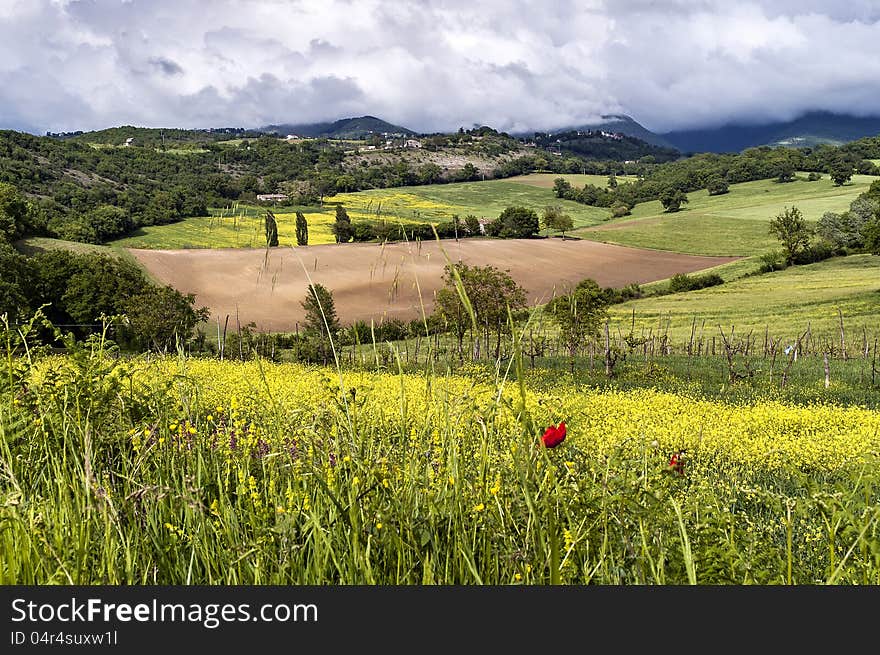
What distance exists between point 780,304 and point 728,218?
180 feet

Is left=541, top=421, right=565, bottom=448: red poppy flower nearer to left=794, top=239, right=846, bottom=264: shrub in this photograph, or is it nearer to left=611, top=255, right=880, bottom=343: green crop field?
left=611, top=255, right=880, bottom=343: green crop field

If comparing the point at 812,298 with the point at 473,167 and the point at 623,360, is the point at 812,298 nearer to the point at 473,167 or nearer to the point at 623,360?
the point at 623,360

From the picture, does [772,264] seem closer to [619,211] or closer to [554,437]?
[619,211]

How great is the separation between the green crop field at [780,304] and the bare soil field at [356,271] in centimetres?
735

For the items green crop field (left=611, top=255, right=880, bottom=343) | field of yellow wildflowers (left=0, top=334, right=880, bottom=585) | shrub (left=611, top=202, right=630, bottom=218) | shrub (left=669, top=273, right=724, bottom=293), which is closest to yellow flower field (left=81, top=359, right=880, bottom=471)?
field of yellow wildflowers (left=0, top=334, right=880, bottom=585)

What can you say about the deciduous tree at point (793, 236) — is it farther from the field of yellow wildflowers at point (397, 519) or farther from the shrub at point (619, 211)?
the field of yellow wildflowers at point (397, 519)

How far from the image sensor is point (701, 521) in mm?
3277

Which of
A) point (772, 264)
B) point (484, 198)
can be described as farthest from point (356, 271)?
point (484, 198)

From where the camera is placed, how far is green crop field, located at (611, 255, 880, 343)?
43.7 m

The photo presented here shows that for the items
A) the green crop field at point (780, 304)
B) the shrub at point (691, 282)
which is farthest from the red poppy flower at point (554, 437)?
the shrub at point (691, 282)

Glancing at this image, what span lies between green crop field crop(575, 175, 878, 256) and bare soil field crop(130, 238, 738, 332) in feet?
24.5

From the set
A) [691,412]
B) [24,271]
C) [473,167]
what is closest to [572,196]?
[473,167]

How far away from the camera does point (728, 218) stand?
102 m

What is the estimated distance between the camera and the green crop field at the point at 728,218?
8750 centimetres
